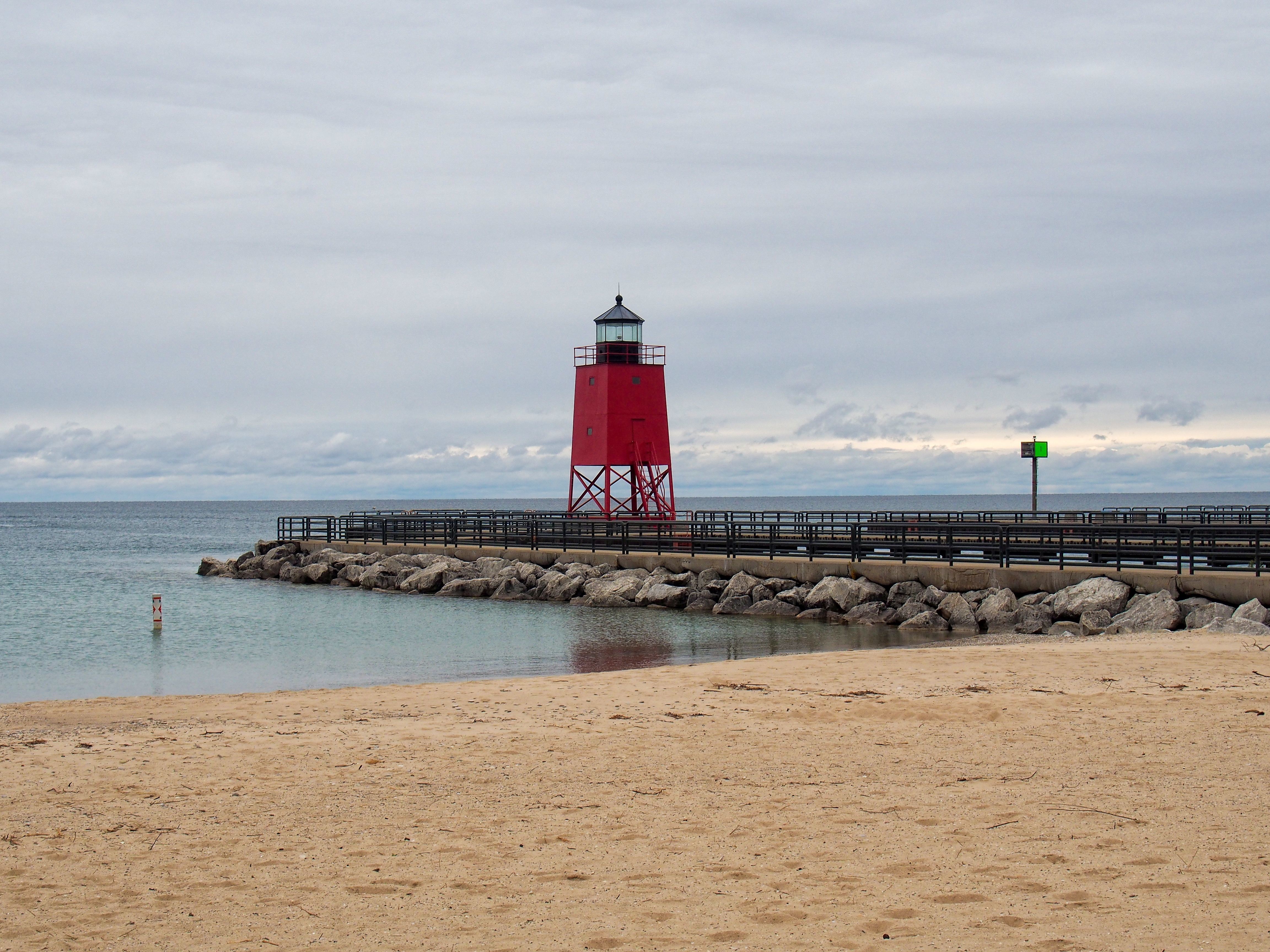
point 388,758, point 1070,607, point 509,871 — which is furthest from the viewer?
point 1070,607

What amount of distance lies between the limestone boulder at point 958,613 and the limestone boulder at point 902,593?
0.83m

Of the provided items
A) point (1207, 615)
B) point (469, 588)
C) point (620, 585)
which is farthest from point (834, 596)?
point (469, 588)

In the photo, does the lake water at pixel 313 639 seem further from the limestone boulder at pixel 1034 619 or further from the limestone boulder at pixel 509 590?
the limestone boulder at pixel 1034 619

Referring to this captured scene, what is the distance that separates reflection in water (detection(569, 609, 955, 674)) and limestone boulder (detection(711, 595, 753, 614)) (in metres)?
0.40

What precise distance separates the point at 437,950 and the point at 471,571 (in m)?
28.6

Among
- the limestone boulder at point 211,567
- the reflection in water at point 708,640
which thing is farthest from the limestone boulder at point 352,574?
the reflection in water at point 708,640

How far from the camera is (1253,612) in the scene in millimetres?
18062

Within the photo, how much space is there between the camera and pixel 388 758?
9492 mm

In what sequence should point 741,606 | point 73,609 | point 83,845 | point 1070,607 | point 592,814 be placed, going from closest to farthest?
point 83,845, point 592,814, point 1070,607, point 741,606, point 73,609

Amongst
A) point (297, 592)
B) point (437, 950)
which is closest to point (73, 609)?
point (297, 592)

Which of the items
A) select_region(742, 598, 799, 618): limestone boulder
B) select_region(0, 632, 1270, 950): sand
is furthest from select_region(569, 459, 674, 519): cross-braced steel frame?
select_region(0, 632, 1270, 950): sand

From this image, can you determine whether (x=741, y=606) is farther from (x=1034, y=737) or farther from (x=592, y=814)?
(x=592, y=814)

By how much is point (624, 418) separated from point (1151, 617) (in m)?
19.4

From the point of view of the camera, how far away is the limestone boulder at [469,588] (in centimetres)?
3181
